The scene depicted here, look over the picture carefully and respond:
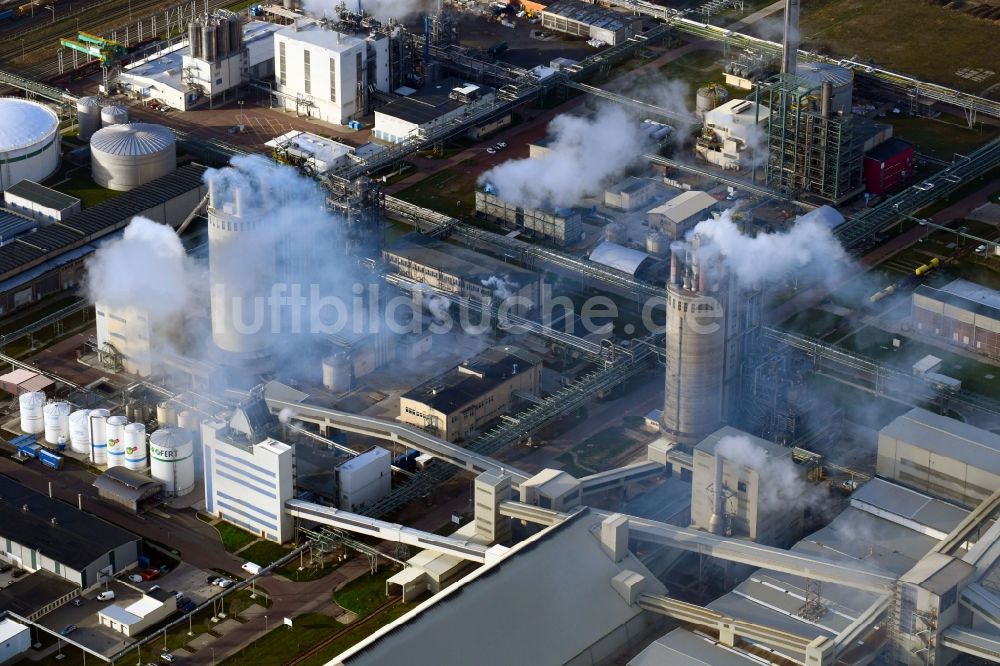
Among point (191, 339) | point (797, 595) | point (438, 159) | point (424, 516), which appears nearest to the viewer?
point (797, 595)

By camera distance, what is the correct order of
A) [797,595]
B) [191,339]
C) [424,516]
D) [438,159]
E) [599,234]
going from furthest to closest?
1. [438,159]
2. [599,234]
3. [191,339]
4. [424,516]
5. [797,595]

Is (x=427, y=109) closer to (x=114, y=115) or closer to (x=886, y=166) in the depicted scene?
(x=114, y=115)

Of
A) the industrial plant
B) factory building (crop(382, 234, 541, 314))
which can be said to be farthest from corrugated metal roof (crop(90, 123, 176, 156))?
factory building (crop(382, 234, 541, 314))

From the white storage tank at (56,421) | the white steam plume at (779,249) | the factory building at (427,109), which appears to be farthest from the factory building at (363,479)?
the factory building at (427,109)

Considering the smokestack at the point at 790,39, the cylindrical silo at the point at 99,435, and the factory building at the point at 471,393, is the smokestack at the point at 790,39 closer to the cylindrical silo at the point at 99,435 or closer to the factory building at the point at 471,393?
the factory building at the point at 471,393

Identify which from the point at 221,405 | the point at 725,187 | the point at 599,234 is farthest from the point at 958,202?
the point at 221,405

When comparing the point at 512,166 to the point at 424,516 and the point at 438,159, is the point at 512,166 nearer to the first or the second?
the point at 438,159

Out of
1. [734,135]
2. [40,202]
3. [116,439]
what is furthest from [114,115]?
[734,135]

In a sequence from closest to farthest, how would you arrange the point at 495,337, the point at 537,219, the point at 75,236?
1. the point at 495,337
2. the point at 75,236
3. the point at 537,219

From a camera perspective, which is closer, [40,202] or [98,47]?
[40,202]
